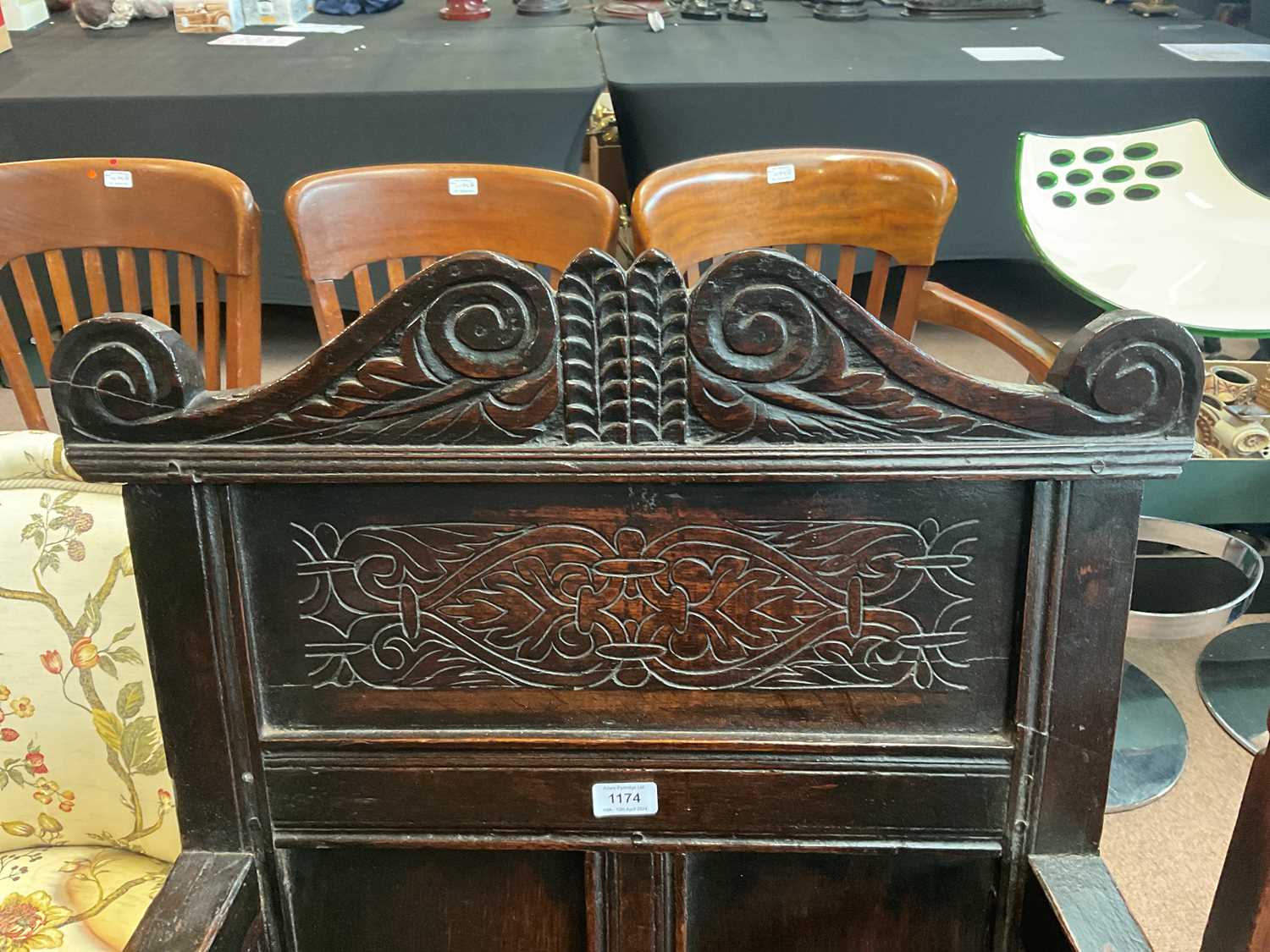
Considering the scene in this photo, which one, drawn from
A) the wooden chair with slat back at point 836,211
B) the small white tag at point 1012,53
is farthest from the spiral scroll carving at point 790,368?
the small white tag at point 1012,53

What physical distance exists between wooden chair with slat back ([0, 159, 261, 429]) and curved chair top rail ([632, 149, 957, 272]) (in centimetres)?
52

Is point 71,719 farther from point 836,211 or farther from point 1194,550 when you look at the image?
point 1194,550

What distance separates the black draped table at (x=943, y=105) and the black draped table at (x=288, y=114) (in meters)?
0.19

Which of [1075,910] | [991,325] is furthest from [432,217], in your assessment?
[1075,910]

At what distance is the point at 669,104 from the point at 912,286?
1.13 metres

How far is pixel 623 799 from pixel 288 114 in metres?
1.96

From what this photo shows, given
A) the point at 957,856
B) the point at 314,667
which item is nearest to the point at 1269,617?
the point at 957,856

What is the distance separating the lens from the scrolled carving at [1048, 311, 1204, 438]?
595mm

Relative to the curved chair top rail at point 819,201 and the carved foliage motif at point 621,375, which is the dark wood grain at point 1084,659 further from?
the curved chair top rail at point 819,201

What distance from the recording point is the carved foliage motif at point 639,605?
2.23 feet

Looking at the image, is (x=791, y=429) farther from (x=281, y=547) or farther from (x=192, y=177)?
(x=192, y=177)

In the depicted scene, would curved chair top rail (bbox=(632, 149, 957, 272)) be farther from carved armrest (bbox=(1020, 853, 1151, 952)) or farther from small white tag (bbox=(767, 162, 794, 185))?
carved armrest (bbox=(1020, 853, 1151, 952))

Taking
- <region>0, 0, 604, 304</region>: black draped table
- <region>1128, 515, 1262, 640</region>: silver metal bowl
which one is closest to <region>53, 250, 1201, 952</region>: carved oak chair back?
<region>1128, 515, 1262, 640</region>: silver metal bowl

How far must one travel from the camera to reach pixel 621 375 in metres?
0.62
